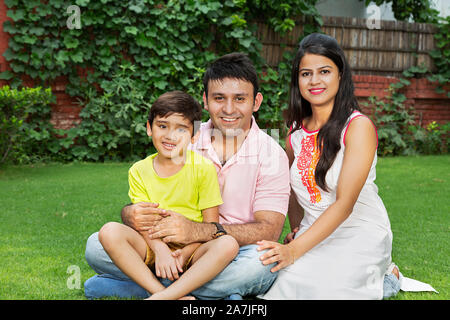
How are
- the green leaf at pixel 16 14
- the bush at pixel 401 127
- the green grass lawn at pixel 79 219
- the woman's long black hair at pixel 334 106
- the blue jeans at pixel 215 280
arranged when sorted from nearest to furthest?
the blue jeans at pixel 215 280 < the woman's long black hair at pixel 334 106 < the green grass lawn at pixel 79 219 < the green leaf at pixel 16 14 < the bush at pixel 401 127

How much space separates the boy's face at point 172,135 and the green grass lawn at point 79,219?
2.70 ft

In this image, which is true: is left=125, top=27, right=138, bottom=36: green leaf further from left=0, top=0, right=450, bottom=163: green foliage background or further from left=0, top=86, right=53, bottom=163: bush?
left=0, top=86, right=53, bottom=163: bush

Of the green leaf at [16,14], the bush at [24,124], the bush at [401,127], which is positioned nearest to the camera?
the bush at [24,124]

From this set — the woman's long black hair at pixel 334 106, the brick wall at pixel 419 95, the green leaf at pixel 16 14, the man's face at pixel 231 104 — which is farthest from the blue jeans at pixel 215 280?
the brick wall at pixel 419 95

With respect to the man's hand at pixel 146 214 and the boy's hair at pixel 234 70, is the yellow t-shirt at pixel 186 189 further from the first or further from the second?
the boy's hair at pixel 234 70

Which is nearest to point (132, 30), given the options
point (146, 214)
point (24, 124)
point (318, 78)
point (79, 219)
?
point (24, 124)

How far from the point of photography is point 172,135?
2.40 metres

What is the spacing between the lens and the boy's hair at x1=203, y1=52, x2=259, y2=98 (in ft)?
8.28

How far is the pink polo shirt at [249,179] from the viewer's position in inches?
98.0

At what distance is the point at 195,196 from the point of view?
7.81 ft

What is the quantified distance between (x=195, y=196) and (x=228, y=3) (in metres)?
5.17

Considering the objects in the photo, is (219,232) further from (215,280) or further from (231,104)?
(231,104)

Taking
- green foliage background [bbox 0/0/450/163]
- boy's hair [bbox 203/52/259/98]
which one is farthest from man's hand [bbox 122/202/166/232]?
green foliage background [bbox 0/0/450/163]
